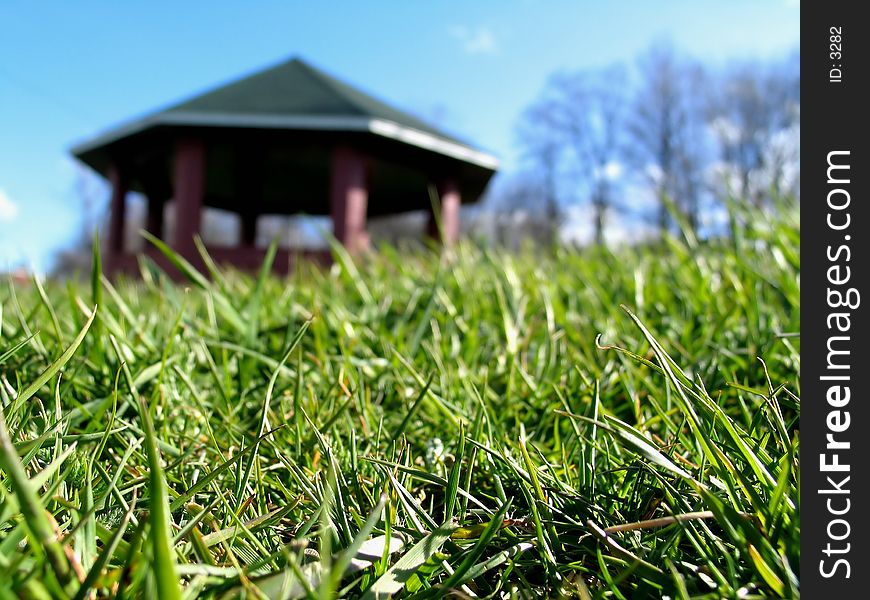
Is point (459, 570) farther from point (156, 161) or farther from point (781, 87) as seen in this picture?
point (781, 87)

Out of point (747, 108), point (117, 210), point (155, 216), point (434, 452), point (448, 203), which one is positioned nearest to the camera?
point (434, 452)

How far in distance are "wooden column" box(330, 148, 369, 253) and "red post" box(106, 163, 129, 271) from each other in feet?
14.5

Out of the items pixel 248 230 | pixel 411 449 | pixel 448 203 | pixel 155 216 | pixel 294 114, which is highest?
pixel 294 114

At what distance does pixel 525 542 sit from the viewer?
60 centimetres

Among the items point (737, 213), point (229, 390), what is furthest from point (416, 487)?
point (737, 213)

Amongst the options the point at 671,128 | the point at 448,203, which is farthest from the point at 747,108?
the point at 448,203

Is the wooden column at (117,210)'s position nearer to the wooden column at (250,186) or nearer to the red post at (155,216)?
the red post at (155,216)

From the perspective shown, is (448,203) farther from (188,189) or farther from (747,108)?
(747,108)

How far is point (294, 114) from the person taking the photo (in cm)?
884

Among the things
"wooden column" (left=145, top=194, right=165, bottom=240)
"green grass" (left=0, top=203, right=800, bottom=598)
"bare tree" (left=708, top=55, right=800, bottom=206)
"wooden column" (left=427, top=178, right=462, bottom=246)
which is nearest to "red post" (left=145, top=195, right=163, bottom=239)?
"wooden column" (left=145, top=194, right=165, bottom=240)

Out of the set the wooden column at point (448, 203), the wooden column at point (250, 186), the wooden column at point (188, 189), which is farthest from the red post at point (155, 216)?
the wooden column at point (448, 203)

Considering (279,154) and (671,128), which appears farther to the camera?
(671,128)

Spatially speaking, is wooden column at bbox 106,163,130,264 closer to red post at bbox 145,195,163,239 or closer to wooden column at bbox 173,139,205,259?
red post at bbox 145,195,163,239
